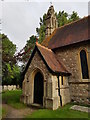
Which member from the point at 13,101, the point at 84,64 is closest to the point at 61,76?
the point at 84,64

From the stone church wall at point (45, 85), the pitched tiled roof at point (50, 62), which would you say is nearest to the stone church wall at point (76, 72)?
the pitched tiled roof at point (50, 62)

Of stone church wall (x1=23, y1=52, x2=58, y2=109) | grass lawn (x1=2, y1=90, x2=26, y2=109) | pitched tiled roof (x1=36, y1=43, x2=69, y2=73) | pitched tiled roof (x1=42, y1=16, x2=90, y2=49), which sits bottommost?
grass lawn (x1=2, y1=90, x2=26, y2=109)

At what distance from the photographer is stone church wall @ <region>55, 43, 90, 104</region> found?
9.03 meters

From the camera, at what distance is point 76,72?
9930mm

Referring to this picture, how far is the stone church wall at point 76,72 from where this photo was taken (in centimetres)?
903

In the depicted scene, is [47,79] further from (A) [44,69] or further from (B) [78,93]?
(B) [78,93]

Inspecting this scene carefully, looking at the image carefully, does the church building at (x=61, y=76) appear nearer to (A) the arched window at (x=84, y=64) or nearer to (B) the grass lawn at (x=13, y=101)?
(A) the arched window at (x=84, y=64)

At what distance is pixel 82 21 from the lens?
12734 mm

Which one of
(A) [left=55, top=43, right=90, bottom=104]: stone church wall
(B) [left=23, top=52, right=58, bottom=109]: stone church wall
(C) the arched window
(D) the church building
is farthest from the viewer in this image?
→ (C) the arched window

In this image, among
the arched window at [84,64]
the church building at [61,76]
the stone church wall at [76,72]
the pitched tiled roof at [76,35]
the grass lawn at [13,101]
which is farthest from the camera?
the pitched tiled roof at [76,35]

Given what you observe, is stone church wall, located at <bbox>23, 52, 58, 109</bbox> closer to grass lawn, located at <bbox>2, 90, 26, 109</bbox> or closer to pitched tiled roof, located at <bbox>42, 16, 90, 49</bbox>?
grass lawn, located at <bbox>2, 90, 26, 109</bbox>

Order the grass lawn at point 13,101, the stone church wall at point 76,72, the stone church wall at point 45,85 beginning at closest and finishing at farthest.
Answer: the stone church wall at point 45,85, the grass lawn at point 13,101, the stone church wall at point 76,72

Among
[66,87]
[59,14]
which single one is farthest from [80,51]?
[59,14]

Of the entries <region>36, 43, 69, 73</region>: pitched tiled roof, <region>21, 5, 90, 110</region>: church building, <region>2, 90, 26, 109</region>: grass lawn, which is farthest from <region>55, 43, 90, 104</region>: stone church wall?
<region>2, 90, 26, 109</region>: grass lawn
